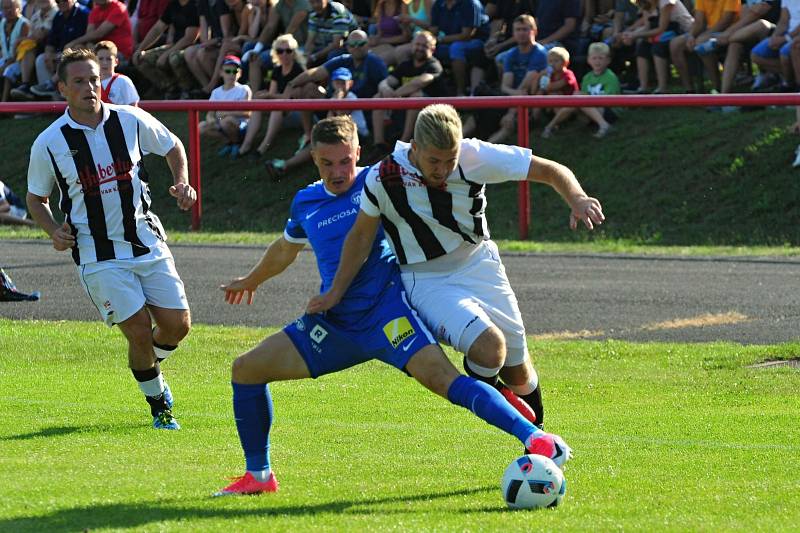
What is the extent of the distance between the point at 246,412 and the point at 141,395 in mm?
3167

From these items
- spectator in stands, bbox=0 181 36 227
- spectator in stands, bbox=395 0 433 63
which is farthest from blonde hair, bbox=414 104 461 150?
spectator in stands, bbox=0 181 36 227

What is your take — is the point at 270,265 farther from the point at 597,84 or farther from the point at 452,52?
the point at 452,52

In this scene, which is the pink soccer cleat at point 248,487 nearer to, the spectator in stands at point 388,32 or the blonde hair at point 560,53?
the blonde hair at point 560,53

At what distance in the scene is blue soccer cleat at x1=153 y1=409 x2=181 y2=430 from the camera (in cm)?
813

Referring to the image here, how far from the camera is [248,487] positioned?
6.25 metres

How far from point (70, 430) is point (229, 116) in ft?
37.8

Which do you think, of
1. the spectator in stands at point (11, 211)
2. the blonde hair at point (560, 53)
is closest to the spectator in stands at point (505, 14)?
the blonde hair at point (560, 53)

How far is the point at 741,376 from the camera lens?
31.8ft

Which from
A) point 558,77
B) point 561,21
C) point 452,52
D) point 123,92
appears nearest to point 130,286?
point 123,92

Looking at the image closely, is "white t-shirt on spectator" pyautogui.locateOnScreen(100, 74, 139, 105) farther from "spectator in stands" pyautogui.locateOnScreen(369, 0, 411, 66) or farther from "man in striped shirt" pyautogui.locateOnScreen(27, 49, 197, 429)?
"man in striped shirt" pyautogui.locateOnScreen(27, 49, 197, 429)

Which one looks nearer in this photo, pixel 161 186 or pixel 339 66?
pixel 339 66

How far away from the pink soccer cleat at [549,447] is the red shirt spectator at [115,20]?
1637 cm

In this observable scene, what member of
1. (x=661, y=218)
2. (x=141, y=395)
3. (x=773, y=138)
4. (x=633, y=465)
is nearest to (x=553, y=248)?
(x=661, y=218)

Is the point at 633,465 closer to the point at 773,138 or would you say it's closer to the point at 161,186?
the point at 773,138
